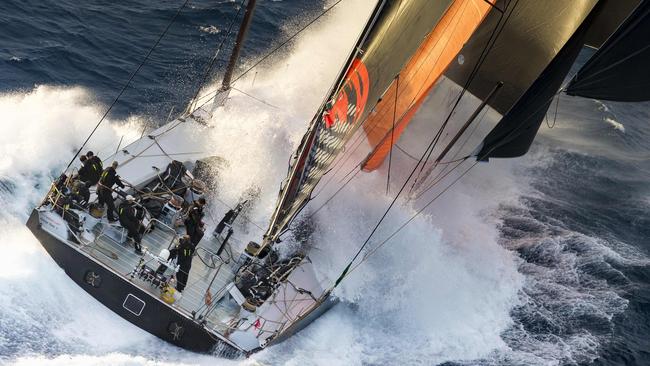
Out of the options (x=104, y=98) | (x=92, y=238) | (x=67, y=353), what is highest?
(x=104, y=98)

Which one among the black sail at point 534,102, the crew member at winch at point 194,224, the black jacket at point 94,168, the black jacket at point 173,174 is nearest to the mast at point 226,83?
the black jacket at point 173,174

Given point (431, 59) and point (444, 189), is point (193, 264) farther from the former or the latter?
point (444, 189)

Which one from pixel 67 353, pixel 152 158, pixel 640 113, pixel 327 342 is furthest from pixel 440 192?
pixel 640 113

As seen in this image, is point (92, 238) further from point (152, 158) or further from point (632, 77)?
point (632, 77)

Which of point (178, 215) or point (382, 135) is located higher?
point (382, 135)

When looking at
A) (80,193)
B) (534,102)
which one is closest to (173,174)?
(80,193)

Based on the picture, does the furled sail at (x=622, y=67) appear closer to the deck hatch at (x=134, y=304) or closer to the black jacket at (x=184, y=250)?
the black jacket at (x=184, y=250)
